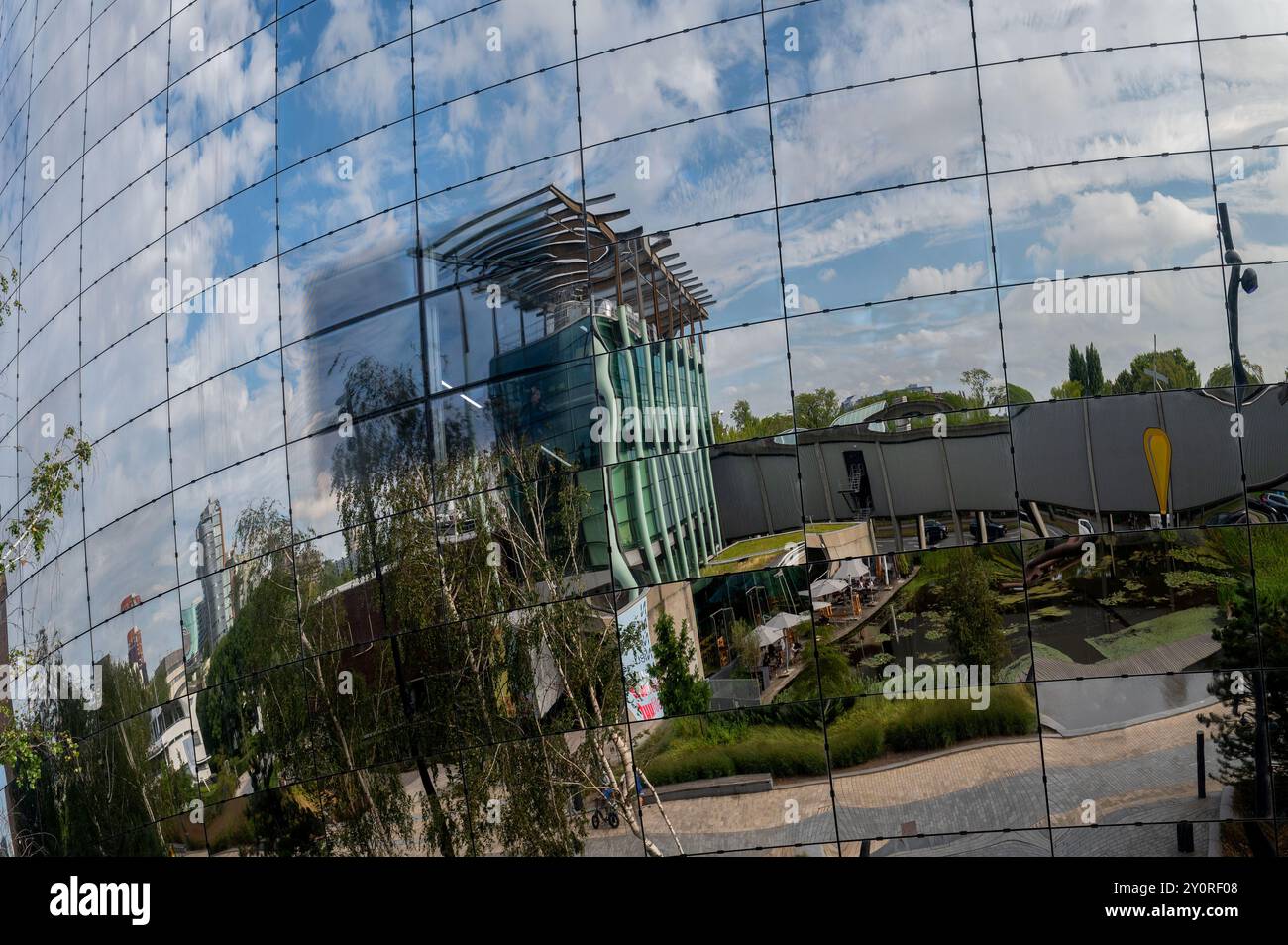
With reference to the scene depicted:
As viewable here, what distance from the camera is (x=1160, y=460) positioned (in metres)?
13.0

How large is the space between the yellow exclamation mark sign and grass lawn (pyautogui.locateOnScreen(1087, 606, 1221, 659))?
1.30 meters

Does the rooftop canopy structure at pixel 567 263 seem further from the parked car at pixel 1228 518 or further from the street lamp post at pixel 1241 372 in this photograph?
the parked car at pixel 1228 518

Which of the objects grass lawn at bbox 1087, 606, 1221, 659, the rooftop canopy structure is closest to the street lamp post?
grass lawn at bbox 1087, 606, 1221, 659

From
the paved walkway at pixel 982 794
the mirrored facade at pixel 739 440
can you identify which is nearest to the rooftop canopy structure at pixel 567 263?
the mirrored facade at pixel 739 440

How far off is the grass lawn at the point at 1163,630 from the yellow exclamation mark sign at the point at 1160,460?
1.30 m

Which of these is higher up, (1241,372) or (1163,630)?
(1241,372)

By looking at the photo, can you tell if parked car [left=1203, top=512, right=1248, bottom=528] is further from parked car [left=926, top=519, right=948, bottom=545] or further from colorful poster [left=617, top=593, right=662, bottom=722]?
colorful poster [left=617, top=593, right=662, bottom=722]

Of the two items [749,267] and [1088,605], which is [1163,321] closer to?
[1088,605]

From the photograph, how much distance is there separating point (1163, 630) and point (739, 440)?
593 centimetres

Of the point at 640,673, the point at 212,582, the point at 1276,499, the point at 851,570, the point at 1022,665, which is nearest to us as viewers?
the point at 1276,499

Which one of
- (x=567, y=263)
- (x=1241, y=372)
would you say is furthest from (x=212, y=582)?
(x=1241, y=372)

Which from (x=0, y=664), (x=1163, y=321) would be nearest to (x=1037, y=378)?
(x=1163, y=321)

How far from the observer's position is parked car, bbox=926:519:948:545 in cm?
1346

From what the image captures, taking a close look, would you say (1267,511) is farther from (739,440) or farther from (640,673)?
(640,673)
